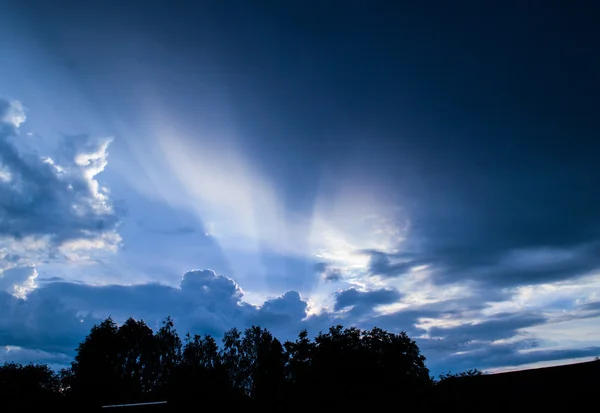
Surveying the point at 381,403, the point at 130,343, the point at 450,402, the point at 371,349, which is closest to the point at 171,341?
the point at 130,343

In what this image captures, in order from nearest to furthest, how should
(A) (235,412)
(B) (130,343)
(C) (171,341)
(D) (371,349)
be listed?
(A) (235,412)
(D) (371,349)
(B) (130,343)
(C) (171,341)

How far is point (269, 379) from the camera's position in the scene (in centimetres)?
7706

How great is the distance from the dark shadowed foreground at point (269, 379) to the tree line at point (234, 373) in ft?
0.59

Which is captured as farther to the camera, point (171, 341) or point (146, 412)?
point (171, 341)

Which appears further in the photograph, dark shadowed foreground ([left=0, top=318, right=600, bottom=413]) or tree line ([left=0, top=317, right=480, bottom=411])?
tree line ([left=0, top=317, right=480, bottom=411])

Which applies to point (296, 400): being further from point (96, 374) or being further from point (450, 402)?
point (96, 374)

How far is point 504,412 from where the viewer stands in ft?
111

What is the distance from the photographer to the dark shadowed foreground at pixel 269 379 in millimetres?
33969

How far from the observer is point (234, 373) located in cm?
7944

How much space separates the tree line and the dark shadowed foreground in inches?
7.1

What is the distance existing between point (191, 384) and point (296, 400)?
17.9m

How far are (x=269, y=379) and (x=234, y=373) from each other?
825cm

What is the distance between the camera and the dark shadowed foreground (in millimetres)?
33969

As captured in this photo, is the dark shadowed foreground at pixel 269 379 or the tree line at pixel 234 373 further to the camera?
the tree line at pixel 234 373
